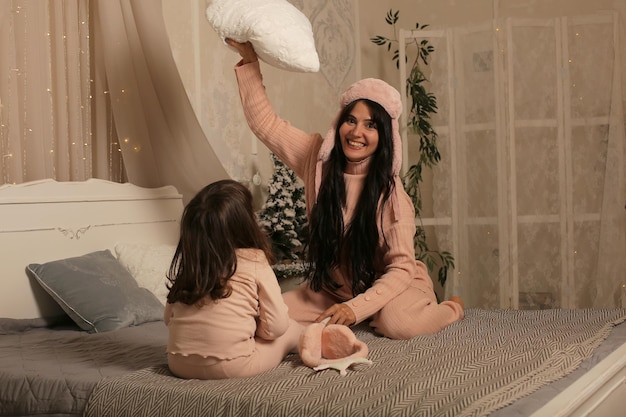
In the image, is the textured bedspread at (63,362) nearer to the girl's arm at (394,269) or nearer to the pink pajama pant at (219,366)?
the pink pajama pant at (219,366)

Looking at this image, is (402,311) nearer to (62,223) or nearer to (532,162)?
(62,223)

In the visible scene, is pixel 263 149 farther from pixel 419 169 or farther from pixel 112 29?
pixel 112 29

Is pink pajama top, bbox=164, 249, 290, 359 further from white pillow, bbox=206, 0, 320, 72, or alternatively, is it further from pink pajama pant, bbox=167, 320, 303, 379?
white pillow, bbox=206, 0, 320, 72

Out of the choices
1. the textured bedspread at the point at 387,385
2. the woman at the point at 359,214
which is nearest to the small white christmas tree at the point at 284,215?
the woman at the point at 359,214

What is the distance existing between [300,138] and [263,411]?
1542 mm

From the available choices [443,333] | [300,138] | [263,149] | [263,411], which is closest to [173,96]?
[300,138]

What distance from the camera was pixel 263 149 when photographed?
14.5ft

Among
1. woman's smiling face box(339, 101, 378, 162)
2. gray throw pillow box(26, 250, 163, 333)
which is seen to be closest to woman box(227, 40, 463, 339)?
woman's smiling face box(339, 101, 378, 162)

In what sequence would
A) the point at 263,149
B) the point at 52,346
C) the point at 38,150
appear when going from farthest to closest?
the point at 263,149 < the point at 38,150 < the point at 52,346

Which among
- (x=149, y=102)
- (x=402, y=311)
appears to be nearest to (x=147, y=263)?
(x=149, y=102)

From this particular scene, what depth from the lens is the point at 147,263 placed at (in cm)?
315

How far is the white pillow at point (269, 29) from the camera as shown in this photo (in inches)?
113

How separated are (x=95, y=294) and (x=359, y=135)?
1.10 meters

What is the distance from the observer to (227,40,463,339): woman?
9.20 ft
